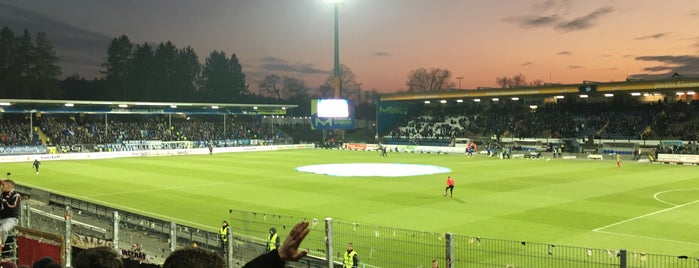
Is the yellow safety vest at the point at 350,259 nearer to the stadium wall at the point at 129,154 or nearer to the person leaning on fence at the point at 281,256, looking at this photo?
the person leaning on fence at the point at 281,256

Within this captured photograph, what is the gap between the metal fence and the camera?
12258 millimetres

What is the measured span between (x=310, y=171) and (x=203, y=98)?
88.4 meters

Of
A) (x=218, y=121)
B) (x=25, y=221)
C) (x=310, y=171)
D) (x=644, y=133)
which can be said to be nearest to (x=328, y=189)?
(x=310, y=171)

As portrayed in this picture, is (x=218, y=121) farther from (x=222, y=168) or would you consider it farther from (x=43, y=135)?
(x=222, y=168)

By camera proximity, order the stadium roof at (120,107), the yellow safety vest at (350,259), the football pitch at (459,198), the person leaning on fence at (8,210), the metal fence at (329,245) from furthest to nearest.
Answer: the stadium roof at (120,107), the football pitch at (459,198), the metal fence at (329,245), the yellow safety vest at (350,259), the person leaning on fence at (8,210)

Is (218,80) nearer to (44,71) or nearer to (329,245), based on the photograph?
(44,71)

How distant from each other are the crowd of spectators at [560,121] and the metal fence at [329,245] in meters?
49.5

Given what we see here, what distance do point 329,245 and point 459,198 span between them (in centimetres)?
1861

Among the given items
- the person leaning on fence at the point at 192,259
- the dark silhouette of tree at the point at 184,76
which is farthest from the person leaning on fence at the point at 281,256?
the dark silhouette of tree at the point at 184,76

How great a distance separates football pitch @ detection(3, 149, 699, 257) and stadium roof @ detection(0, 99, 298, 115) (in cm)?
1814

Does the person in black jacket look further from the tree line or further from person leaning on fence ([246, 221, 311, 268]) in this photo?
the tree line

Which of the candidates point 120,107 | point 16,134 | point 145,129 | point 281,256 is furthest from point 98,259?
point 145,129

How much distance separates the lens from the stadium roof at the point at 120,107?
2389 inches

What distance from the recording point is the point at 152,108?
7431 centimetres
